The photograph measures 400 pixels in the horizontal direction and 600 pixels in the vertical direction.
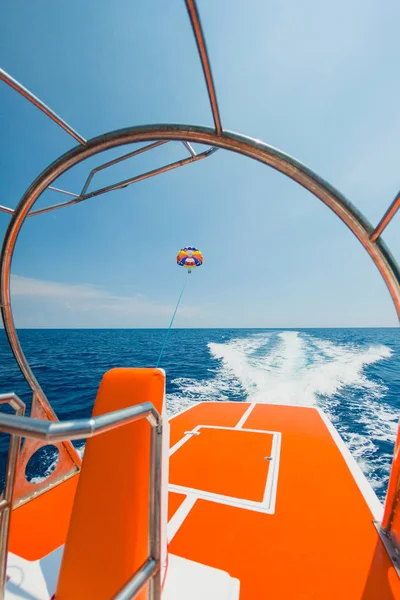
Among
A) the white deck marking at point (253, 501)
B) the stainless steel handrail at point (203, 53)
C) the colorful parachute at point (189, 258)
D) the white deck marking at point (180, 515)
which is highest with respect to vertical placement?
the colorful parachute at point (189, 258)

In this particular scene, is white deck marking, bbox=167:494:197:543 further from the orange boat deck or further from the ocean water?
the ocean water

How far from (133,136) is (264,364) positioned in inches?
487

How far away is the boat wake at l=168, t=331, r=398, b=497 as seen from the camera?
511 cm

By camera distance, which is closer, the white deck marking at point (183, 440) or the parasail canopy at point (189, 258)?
the white deck marking at point (183, 440)

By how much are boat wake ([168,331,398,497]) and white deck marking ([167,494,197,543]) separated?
331 centimetres

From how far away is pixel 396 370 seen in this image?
1326 cm

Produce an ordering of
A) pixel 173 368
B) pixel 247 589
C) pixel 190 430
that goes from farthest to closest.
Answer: pixel 173 368
pixel 190 430
pixel 247 589

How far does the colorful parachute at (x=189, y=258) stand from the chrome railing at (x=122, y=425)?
7313mm

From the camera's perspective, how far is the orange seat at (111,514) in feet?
2.96

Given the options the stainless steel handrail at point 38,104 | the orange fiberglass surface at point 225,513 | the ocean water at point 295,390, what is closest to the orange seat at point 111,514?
the orange fiberglass surface at point 225,513

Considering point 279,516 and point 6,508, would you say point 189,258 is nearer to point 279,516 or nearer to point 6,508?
point 279,516

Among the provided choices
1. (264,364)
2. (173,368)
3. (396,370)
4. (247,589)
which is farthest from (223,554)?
(396,370)

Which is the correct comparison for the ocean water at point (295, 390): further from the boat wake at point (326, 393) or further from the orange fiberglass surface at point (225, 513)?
the orange fiberglass surface at point (225, 513)

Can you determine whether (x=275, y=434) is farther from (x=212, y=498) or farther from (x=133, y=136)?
(x=133, y=136)
